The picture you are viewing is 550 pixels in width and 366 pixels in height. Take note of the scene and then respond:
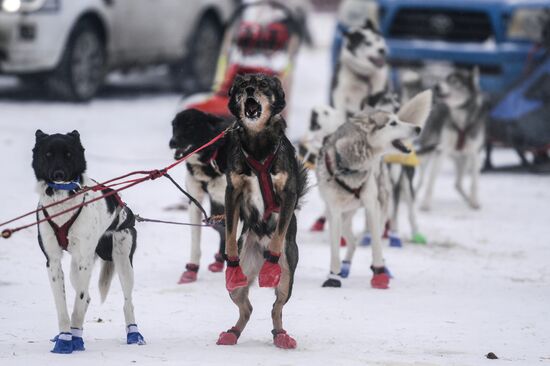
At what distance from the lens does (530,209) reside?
10141 millimetres

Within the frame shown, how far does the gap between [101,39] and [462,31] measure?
4275mm

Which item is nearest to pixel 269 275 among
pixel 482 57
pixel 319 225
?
pixel 319 225

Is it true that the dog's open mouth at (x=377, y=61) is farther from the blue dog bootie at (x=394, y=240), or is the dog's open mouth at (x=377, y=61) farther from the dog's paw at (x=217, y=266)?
the dog's paw at (x=217, y=266)

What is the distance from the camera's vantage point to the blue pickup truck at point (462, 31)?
11875 millimetres

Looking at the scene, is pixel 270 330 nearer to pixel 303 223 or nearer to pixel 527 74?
pixel 303 223

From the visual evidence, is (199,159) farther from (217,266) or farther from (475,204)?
(475,204)

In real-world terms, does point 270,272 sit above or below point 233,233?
below

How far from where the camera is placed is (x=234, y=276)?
5449 mm

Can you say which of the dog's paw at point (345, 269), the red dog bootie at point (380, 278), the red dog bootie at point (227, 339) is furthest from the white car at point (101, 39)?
the red dog bootie at point (227, 339)

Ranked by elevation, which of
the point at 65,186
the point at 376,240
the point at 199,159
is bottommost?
the point at 376,240

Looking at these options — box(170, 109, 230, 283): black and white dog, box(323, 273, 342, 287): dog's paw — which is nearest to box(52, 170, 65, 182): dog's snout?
box(170, 109, 230, 283): black and white dog

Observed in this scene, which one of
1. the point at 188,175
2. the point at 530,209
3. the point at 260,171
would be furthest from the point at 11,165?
the point at 260,171

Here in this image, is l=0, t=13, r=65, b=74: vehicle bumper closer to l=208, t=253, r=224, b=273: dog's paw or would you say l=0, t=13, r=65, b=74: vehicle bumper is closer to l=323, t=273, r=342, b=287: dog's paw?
l=208, t=253, r=224, b=273: dog's paw

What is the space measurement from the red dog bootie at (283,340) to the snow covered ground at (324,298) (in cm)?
5
